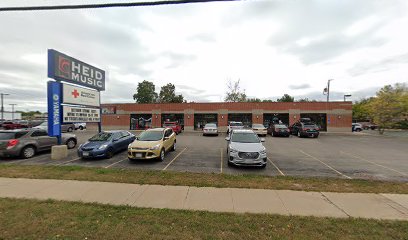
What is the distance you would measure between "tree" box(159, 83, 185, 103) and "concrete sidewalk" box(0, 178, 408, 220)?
66427mm

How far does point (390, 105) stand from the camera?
26500 millimetres

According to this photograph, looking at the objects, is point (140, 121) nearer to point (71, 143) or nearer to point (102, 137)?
point (71, 143)

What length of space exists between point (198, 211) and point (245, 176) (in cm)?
318

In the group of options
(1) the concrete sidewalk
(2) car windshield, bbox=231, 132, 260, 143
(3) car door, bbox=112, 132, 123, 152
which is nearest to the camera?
(1) the concrete sidewalk

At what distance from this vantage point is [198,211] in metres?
4.45

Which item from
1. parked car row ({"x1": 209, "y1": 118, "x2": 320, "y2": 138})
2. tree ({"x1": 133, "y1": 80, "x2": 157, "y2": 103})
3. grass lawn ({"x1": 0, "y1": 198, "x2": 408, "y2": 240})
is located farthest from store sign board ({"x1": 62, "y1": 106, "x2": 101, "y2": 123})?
tree ({"x1": 133, "y1": 80, "x2": 157, "y2": 103})

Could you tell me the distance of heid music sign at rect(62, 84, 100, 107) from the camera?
11.2 metres

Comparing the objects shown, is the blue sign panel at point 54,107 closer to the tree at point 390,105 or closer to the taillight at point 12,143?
the taillight at point 12,143

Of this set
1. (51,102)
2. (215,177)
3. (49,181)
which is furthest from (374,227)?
(51,102)


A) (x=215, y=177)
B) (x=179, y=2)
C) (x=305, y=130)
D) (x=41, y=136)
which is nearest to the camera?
(x=179, y=2)

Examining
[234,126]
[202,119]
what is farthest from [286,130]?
[202,119]

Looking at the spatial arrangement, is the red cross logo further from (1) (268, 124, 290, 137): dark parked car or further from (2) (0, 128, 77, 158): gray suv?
(1) (268, 124, 290, 137): dark parked car

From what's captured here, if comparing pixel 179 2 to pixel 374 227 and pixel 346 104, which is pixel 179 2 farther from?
pixel 346 104

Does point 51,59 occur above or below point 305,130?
above
